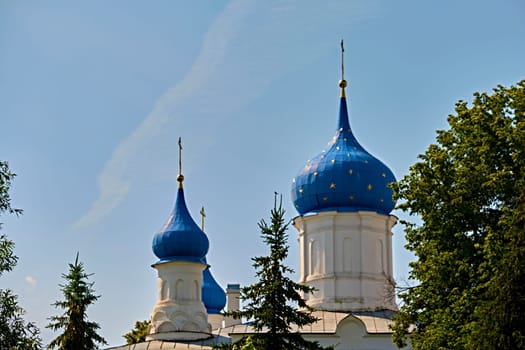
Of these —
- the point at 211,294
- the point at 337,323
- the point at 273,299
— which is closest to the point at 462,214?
the point at 273,299

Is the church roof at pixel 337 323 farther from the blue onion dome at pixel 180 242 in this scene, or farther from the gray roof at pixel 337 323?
the blue onion dome at pixel 180 242

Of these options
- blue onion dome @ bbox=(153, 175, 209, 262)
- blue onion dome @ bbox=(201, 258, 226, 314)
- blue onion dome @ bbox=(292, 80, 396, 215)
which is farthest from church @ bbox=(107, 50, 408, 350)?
blue onion dome @ bbox=(201, 258, 226, 314)

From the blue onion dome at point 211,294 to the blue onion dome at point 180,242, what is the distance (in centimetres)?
766

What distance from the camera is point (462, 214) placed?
20.7 metres

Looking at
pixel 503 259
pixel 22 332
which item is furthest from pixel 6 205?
pixel 503 259

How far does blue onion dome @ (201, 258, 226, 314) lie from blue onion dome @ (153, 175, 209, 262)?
25.1ft

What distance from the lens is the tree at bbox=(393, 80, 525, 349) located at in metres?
19.5

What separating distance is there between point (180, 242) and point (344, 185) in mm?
7089

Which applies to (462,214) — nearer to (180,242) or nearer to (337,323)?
(337,323)

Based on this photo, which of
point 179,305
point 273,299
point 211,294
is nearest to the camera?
point 273,299

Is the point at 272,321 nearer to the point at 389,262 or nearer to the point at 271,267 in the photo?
the point at 271,267

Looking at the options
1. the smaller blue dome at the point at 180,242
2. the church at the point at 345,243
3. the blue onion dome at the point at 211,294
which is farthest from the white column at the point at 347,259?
the blue onion dome at the point at 211,294

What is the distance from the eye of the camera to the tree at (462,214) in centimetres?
1953

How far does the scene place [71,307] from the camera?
23.2 m
